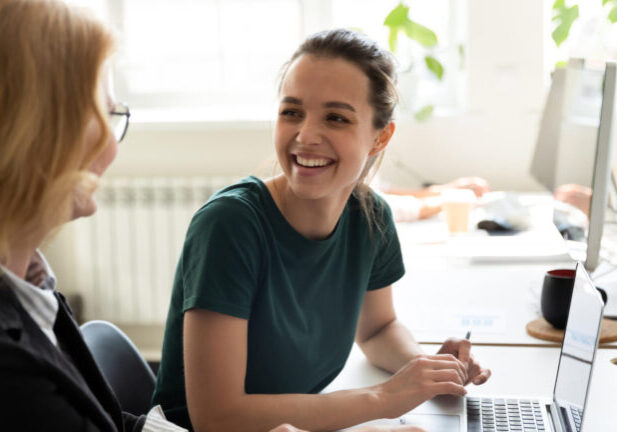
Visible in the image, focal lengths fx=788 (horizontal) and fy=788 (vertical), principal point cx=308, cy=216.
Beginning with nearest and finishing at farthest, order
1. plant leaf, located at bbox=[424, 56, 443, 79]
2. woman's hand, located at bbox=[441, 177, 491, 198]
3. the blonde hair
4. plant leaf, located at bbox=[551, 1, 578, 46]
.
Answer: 1. the blonde hair
2. woman's hand, located at bbox=[441, 177, 491, 198]
3. plant leaf, located at bbox=[551, 1, 578, 46]
4. plant leaf, located at bbox=[424, 56, 443, 79]

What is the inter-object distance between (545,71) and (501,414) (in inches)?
78.2

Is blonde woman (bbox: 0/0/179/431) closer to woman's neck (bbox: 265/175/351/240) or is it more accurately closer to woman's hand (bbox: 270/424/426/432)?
woman's hand (bbox: 270/424/426/432)

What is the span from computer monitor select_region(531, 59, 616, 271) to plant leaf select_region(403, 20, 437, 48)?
55 cm

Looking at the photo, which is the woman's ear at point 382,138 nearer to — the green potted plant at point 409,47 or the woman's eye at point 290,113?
the woman's eye at point 290,113

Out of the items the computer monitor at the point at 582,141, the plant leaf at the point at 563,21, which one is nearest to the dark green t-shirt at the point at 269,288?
the computer monitor at the point at 582,141

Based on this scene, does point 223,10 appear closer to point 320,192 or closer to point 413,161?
point 413,161

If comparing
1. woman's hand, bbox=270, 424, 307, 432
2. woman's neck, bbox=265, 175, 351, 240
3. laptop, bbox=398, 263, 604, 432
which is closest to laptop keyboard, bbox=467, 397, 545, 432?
laptop, bbox=398, 263, 604, 432

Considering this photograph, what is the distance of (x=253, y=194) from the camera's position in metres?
1.33

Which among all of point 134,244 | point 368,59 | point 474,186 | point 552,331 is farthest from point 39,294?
point 134,244

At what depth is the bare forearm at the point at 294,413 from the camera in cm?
116

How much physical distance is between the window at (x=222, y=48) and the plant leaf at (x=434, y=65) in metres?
0.22

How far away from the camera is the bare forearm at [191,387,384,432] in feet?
3.81

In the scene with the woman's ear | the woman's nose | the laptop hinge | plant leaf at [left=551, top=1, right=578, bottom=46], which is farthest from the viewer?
plant leaf at [left=551, top=1, right=578, bottom=46]

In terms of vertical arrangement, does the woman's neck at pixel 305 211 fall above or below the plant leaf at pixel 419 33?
below
